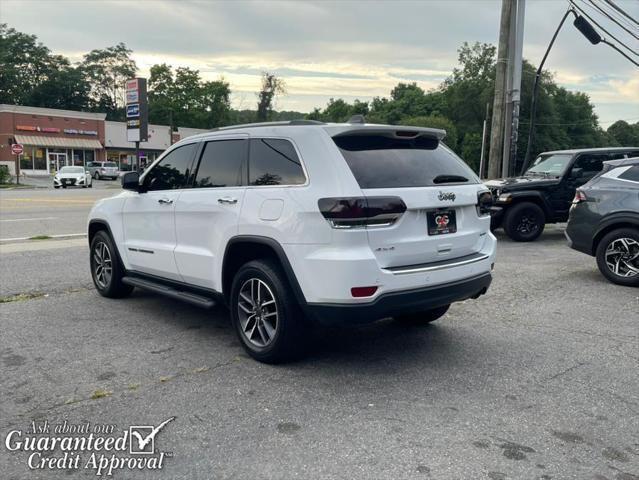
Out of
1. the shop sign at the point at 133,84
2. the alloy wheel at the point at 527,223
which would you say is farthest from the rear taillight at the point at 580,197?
the shop sign at the point at 133,84

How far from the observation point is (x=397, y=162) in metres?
4.28

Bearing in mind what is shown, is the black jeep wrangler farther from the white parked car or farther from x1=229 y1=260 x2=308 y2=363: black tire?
the white parked car

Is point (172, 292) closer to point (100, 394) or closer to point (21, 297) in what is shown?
point (100, 394)

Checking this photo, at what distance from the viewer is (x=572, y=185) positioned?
37.6 ft

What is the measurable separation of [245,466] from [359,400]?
1060mm

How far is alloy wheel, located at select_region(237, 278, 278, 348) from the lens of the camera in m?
4.37

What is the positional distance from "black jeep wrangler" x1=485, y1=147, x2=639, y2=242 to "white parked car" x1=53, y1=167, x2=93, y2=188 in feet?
102

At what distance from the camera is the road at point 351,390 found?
3055mm

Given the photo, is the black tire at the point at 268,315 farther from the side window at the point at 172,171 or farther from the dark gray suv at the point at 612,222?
the dark gray suv at the point at 612,222

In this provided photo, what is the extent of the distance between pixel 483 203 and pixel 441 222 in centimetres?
69

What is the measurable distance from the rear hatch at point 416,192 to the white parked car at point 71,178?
117 ft

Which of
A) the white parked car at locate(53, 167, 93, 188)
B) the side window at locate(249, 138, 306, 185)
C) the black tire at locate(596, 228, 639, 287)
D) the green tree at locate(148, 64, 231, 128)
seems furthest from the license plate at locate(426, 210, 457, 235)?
the green tree at locate(148, 64, 231, 128)

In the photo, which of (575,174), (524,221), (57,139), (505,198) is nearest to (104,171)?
(57,139)

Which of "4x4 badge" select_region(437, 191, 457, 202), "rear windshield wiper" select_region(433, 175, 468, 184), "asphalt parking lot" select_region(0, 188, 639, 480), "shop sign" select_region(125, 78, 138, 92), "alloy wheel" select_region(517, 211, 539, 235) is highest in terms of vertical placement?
"shop sign" select_region(125, 78, 138, 92)
